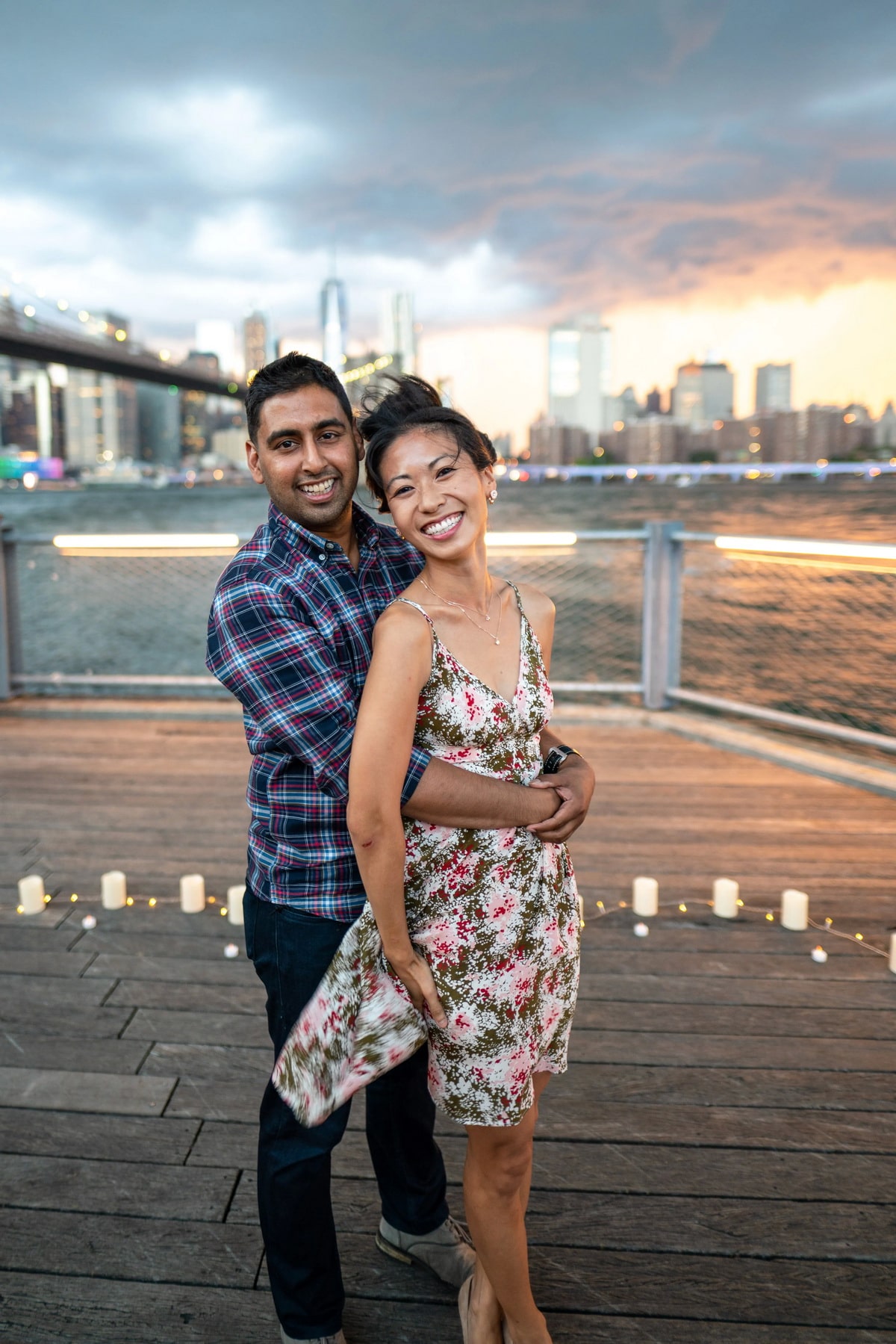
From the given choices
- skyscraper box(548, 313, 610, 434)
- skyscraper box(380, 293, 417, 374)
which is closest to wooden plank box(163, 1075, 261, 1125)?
skyscraper box(380, 293, 417, 374)

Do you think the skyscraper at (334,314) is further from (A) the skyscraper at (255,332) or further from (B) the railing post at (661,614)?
(B) the railing post at (661,614)

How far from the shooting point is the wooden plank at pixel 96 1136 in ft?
5.31

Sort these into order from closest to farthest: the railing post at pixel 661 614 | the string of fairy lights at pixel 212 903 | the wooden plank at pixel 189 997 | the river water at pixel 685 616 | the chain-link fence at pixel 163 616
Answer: the wooden plank at pixel 189 997 → the string of fairy lights at pixel 212 903 → the railing post at pixel 661 614 → the river water at pixel 685 616 → the chain-link fence at pixel 163 616

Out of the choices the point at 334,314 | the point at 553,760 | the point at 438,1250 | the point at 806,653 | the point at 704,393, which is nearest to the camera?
the point at 553,760

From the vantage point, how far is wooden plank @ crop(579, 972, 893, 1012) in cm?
209

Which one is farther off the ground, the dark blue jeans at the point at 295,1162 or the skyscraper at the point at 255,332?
the skyscraper at the point at 255,332

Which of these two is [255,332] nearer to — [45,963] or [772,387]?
[772,387]

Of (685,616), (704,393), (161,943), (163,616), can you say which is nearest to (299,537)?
(161,943)

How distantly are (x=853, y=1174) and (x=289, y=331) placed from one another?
63856mm

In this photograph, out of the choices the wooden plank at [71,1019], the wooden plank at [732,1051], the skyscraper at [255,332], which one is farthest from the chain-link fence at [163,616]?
the skyscraper at [255,332]

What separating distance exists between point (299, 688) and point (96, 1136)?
109 centimetres

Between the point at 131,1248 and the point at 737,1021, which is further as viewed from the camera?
the point at 737,1021

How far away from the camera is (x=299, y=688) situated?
106cm

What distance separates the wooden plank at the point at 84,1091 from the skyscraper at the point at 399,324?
34248 millimetres
